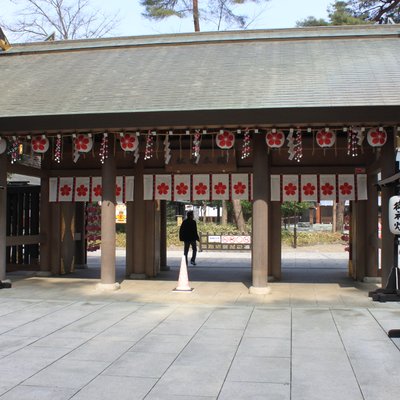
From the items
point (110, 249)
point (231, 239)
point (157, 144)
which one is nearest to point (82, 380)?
point (110, 249)

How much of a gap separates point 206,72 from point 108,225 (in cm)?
458

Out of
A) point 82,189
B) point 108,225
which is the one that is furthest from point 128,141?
point 82,189

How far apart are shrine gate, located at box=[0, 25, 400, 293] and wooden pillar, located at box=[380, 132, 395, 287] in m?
0.03

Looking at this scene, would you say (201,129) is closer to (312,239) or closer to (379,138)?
(379,138)

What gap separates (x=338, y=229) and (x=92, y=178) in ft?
75.1

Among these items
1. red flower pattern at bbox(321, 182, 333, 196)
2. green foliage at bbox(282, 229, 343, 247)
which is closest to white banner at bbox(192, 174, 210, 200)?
red flower pattern at bbox(321, 182, 333, 196)

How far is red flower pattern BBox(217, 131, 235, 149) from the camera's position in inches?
427

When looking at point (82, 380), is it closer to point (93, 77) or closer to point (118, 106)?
point (118, 106)

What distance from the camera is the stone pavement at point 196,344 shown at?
500cm

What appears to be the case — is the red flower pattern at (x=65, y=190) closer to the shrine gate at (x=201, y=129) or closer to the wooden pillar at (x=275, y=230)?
the shrine gate at (x=201, y=129)

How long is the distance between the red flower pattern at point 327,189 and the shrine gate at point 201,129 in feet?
0.08

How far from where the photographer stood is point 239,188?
11938 mm

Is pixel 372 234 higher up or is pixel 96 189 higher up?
pixel 96 189

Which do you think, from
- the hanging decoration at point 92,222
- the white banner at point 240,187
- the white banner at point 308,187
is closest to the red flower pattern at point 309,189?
the white banner at point 308,187
